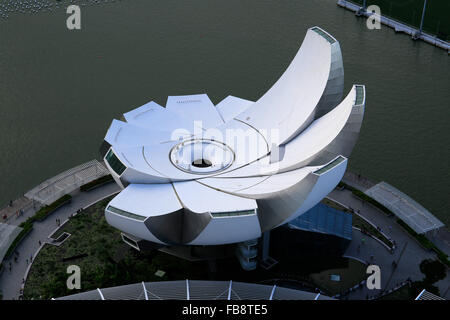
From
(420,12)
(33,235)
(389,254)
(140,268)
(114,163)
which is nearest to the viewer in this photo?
(114,163)

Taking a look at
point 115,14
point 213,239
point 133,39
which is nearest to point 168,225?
point 213,239

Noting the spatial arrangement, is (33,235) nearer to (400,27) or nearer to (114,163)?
(114,163)

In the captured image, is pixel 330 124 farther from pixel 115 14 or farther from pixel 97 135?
pixel 115 14

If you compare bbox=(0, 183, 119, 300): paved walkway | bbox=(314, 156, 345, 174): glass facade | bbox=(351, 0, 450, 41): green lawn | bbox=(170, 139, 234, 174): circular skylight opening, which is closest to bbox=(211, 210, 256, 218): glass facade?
bbox=(314, 156, 345, 174): glass facade

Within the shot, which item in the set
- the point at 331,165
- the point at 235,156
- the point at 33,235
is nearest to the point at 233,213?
the point at 331,165

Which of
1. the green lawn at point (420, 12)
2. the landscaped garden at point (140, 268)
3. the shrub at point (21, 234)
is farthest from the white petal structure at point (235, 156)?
the green lawn at point (420, 12)

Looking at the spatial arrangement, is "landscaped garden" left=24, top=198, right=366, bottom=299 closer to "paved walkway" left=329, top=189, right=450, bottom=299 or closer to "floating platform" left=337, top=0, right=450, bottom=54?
"paved walkway" left=329, top=189, right=450, bottom=299

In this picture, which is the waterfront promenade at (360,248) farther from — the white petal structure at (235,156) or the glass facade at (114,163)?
the glass facade at (114,163)
